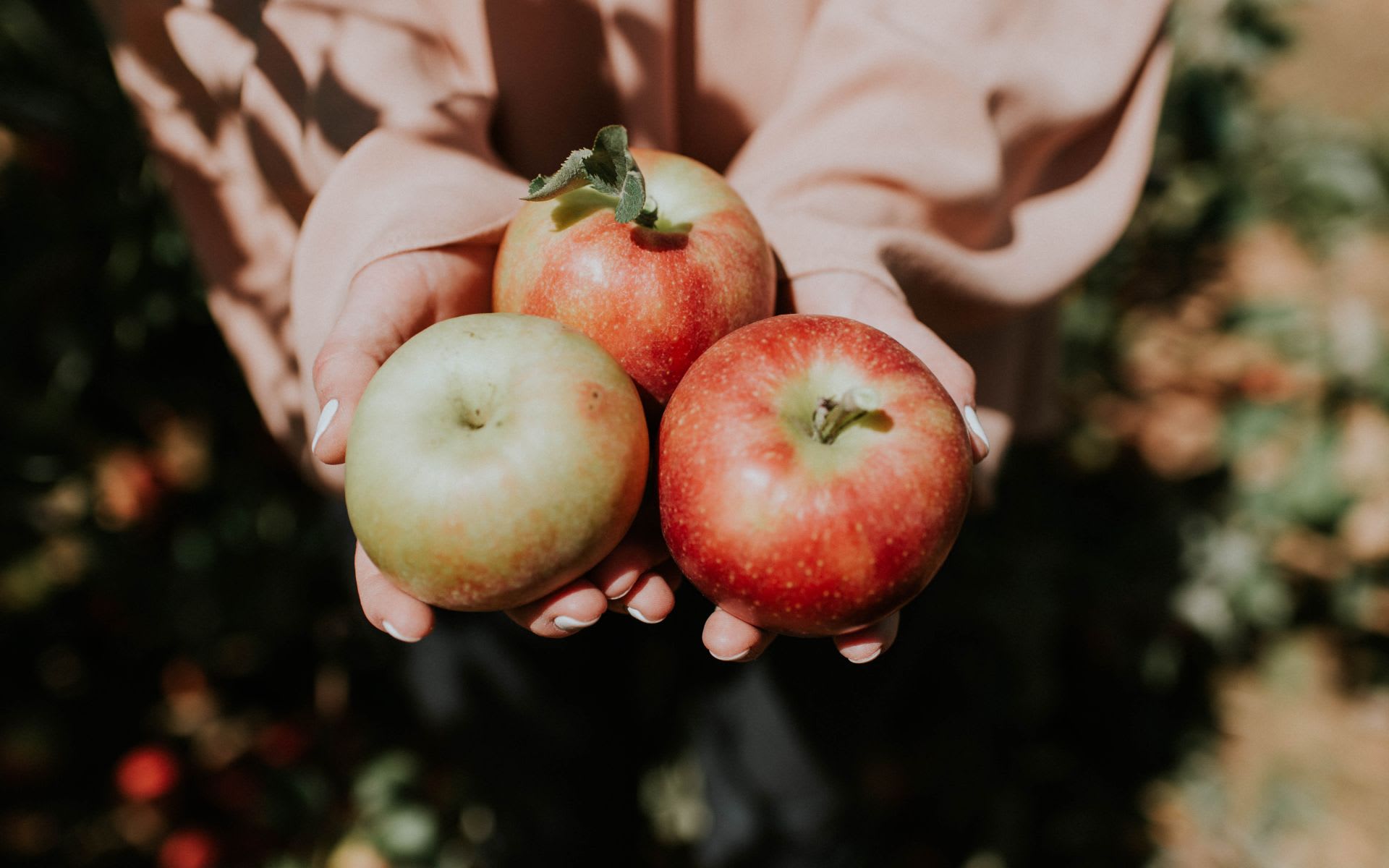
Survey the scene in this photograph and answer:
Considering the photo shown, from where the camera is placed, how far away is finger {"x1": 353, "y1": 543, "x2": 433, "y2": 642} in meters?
1.30

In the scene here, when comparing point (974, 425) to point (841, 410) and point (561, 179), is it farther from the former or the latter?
point (561, 179)

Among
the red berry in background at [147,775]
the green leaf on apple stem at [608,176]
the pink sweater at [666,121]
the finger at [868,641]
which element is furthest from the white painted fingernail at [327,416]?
the red berry in background at [147,775]

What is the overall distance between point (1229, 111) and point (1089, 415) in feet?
4.24

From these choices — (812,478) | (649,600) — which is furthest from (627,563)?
(812,478)

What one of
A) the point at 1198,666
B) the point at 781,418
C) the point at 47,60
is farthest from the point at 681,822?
the point at 47,60

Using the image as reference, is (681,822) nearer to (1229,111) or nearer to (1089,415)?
(1089,415)

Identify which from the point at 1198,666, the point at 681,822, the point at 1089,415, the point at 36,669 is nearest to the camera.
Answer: the point at 36,669

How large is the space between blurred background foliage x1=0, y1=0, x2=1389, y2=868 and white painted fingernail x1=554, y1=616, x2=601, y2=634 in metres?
0.99

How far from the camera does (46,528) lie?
2311 millimetres

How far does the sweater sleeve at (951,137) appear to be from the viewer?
1.61m

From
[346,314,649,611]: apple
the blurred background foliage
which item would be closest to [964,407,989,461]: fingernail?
[346,314,649,611]: apple

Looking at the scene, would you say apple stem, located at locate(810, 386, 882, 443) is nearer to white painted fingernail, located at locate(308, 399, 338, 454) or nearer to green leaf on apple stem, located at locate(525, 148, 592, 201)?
green leaf on apple stem, located at locate(525, 148, 592, 201)

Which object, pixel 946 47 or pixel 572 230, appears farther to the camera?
pixel 946 47

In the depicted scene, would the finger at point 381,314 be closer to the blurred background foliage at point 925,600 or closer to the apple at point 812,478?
the apple at point 812,478
